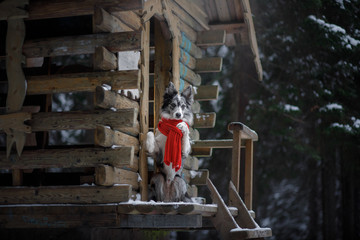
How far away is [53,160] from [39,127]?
19.0 inches

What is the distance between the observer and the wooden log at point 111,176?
21.7 feet

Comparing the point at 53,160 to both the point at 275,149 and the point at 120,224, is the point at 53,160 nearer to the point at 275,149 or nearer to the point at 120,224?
the point at 120,224

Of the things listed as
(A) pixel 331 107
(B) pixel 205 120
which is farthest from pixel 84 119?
(A) pixel 331 107

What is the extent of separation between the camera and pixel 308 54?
1548 cm

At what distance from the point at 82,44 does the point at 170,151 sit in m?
1.86

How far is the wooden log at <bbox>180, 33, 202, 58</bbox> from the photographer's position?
9.38 meters

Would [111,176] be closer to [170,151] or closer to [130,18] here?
[170,151]

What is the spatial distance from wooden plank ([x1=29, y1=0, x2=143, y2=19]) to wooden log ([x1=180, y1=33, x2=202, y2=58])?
2517mm

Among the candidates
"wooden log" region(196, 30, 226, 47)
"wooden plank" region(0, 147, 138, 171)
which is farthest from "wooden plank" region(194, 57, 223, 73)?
"wooden plank" region(0, 147, 138, 171)

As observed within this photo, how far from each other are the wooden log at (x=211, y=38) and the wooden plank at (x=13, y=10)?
3.88 metres

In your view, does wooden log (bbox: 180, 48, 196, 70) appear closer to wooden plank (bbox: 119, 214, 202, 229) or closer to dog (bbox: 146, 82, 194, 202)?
dog (bbox: 146, 82, 194, 202)

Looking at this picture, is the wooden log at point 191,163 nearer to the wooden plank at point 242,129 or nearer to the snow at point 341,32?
the wooden plank at point 242,129

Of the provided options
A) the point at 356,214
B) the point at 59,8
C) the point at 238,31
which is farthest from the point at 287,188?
the point at 59,8

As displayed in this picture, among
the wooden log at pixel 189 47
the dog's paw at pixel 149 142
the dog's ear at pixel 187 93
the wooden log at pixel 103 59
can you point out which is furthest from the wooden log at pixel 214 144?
the wooden log at pixel 103 59
